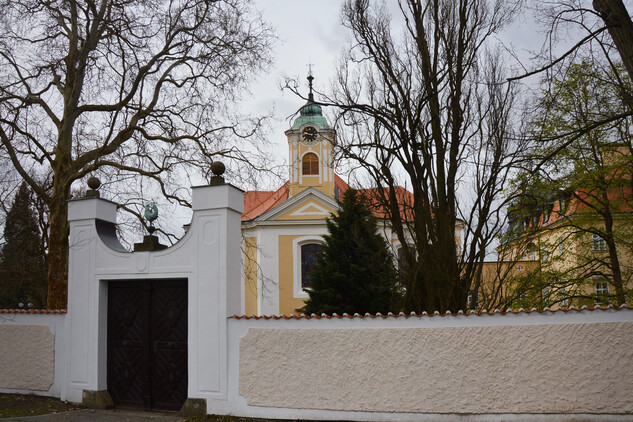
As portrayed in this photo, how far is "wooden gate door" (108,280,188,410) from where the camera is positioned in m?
10.7

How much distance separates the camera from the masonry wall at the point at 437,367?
848 cm

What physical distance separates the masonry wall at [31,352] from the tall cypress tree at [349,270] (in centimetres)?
1057

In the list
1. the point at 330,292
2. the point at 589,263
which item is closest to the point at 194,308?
the point at 330,292

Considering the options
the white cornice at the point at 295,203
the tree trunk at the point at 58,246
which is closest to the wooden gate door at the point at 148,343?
the tree trunk at the point at 58,246

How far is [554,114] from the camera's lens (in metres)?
19.8

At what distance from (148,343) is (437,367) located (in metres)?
5.24

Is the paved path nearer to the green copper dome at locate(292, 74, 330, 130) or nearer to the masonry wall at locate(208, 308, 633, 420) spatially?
the masonry wall at locate(208, 308, 633, 420)

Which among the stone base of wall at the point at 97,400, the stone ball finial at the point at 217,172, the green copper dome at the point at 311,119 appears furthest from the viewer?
the green copper dome at the point at 311,119

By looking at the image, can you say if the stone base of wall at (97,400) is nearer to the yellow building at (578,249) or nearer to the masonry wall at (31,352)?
the masonry wall at (31,352)

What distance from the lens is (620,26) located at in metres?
7.81

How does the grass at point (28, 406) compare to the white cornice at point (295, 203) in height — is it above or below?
below

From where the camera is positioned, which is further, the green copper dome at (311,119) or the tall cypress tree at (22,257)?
the green copper dome at (311,119)

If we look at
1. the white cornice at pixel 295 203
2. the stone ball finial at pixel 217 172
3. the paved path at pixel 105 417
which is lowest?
the paved path at pixel 105 417

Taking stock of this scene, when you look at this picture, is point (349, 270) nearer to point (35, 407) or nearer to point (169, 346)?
point (169, 346)
